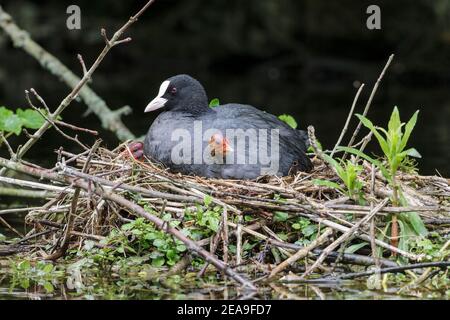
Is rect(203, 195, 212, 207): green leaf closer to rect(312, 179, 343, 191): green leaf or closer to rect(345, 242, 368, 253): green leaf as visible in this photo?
rect(312, 179, 343, 191): green leaf

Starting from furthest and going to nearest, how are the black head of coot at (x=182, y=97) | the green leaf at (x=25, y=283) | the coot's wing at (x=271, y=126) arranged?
the black head of coot at (x=182, y=97), the coot's wing at (x=271, y=126), the green leaf at (x=25, y=283)

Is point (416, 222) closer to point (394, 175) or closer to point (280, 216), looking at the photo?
point (394, 175)

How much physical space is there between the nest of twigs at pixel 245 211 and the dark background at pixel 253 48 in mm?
11443

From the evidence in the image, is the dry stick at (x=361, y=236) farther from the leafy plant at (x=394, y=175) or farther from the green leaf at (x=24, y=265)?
the green leaf at (x=24, y=265)

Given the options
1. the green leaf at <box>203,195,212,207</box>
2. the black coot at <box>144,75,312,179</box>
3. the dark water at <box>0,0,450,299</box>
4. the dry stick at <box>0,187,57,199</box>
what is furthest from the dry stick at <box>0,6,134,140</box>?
the dark water at <box>0,0,450,299</box>

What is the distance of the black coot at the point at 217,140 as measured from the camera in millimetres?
6668

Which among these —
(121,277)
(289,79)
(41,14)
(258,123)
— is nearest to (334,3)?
(289,79)

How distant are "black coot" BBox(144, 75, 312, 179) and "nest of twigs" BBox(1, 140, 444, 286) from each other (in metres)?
0.17

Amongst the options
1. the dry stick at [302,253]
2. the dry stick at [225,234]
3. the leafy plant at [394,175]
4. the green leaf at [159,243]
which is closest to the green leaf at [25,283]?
the green leaf at [159,243]

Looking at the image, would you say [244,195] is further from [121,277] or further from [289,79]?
[289,79]

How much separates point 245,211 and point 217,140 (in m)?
0.74

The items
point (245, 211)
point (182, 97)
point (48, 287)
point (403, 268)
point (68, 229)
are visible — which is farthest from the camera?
point (182, 97)

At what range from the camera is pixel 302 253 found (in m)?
5.61

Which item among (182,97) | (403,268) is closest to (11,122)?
(182,97)
